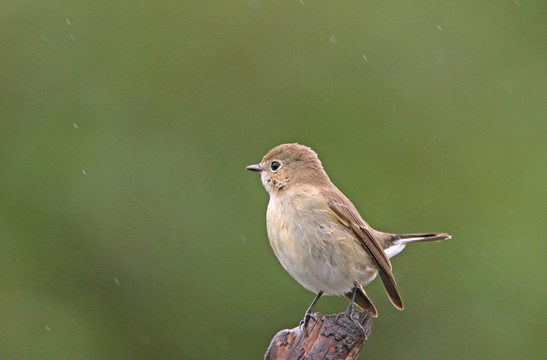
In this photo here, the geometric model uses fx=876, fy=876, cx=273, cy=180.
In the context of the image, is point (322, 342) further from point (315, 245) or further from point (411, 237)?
point (411, 237)

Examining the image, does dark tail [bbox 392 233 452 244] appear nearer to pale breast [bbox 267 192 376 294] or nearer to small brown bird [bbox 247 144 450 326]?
small brown bird [bbox 247 144 450 326]

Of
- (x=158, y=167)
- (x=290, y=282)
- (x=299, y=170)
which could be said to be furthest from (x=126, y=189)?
(x=299, y=170)

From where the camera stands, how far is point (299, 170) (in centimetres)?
565

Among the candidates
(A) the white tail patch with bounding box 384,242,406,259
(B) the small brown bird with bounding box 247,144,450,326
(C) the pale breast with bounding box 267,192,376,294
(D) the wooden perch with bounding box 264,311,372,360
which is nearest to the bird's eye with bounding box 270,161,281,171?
(B) the small brown bird with bounding box 247,144,450,326

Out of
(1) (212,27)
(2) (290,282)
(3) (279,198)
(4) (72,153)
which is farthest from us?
(1) (212,27)

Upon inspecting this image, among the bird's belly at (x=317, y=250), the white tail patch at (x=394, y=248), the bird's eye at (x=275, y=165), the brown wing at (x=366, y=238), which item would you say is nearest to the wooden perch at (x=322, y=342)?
the bird's belly at (x=317, y=250)

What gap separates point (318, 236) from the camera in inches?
208

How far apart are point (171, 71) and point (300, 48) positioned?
1.38 meters

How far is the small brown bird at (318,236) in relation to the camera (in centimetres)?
527

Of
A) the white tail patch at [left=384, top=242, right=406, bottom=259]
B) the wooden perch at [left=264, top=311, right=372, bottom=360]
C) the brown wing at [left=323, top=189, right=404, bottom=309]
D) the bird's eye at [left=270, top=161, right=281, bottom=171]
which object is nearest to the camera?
the wooden perch at [left=264, top=311, right=372, bottom=360]

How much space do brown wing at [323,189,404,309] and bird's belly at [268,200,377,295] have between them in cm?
4

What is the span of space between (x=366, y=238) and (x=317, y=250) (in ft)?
1.19

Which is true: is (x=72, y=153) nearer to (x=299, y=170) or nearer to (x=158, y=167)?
(x=158, y=167)

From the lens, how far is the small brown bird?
17.3 ft
